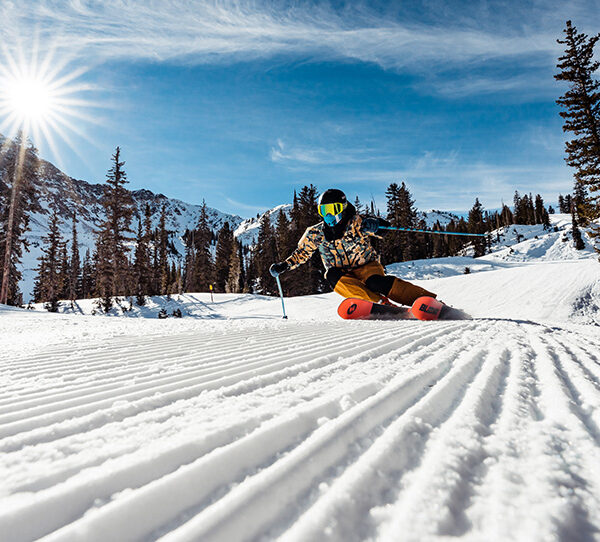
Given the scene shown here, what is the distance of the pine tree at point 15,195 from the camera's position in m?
19.8

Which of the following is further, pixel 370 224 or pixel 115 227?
pixel 115 227

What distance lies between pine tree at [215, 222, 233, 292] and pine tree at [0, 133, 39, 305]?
21785 mm

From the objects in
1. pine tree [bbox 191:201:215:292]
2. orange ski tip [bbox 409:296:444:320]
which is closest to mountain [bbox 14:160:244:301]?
pine tree [bbox 191:201:215:292]

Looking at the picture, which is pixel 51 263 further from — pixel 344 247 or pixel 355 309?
pixel 355 309

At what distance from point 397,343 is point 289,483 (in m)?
2.32

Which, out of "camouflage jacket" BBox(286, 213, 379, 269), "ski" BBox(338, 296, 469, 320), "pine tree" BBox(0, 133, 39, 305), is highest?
"pine tree" BBox(0, 133, 39, 305)

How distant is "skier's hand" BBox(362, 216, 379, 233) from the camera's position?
6.37m

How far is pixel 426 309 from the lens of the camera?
18.8 feet

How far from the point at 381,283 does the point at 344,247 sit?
1021 millimetres

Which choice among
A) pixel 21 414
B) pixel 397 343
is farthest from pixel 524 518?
pixel 397 343

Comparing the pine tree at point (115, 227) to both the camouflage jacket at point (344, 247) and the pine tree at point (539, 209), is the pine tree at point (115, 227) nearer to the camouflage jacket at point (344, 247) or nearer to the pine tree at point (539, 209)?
the camouflage jacket at point (344, 247)

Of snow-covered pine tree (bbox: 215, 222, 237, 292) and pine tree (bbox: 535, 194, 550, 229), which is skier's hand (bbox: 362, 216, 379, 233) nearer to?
snow-covered pine tree (bbox: 215, 222, 237, 292)

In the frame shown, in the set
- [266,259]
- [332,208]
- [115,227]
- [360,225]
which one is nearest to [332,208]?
[332,208]

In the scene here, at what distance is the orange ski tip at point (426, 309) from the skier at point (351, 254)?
316 mm
